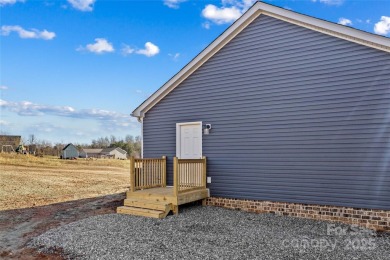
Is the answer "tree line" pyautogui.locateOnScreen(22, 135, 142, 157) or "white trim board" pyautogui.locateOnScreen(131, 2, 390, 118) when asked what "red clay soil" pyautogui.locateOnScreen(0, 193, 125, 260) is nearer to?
"white trim board" pyautogui.locateOnScreen(131, 2, 390, 118)

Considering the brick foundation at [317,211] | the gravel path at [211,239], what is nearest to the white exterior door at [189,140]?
the brick foundation at [317,211]

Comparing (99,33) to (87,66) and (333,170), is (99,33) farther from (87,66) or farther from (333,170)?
(333,170)

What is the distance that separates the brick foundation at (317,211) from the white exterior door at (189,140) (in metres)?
1.51

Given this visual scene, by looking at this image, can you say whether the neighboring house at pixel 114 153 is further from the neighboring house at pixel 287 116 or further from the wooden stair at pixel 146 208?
the wooden stair at pixel 146 208

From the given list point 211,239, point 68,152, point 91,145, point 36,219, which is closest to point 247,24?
point 211,239

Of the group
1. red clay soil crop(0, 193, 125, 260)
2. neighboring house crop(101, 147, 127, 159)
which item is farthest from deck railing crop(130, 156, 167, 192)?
neighboring house crop(101, 147, 127, 159)

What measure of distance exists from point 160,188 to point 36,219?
336cm

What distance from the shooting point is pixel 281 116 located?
7398 millimetres

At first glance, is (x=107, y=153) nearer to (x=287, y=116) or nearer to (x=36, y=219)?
(x=36, y=219)

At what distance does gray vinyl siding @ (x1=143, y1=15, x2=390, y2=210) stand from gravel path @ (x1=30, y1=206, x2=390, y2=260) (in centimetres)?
96

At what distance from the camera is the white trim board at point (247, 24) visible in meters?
6.33

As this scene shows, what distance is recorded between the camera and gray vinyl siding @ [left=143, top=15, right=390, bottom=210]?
630 centimetres

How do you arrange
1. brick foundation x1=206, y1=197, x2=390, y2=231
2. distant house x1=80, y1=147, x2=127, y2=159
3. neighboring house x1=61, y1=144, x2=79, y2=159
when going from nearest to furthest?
brick foundation x1=206, y1=197, x2=390, y2=231
neighboring house x1=61, y1=144, x2=79, y2=159
distant house x1=80, y1=147, x2=127, y2=159

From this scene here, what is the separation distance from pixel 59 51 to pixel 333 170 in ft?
46.5
